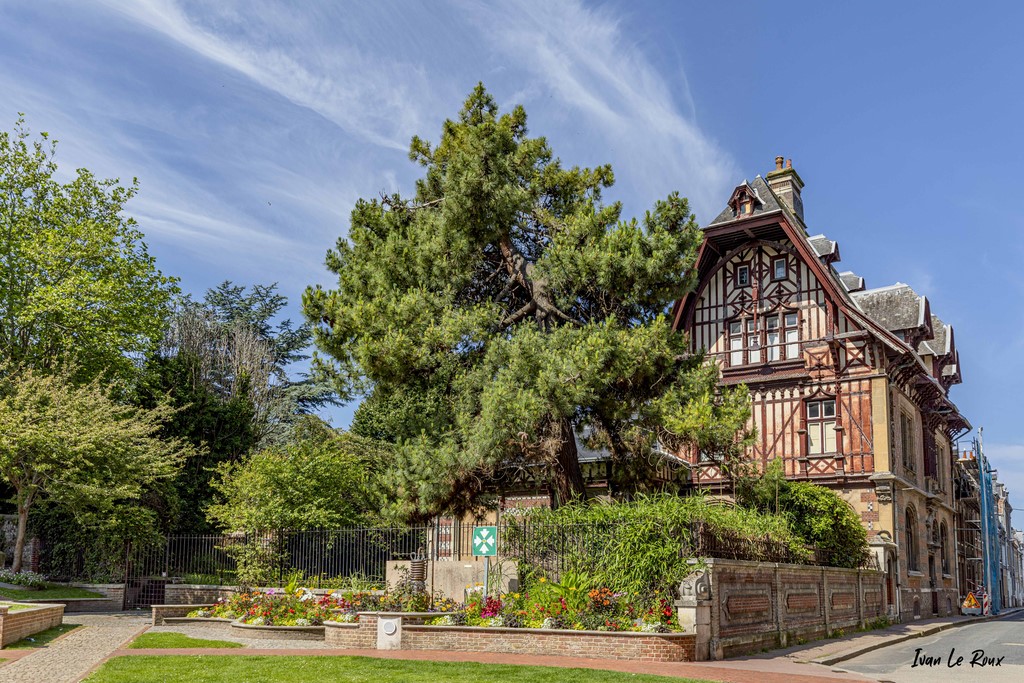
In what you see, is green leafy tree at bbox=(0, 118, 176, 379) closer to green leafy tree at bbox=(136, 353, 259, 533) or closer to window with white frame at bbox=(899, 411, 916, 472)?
green leafy tree at bbox=(136, 353, 259, 533)

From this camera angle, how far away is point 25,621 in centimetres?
1541

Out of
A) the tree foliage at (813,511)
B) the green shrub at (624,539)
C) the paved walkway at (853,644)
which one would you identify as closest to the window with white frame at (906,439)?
the tree foliage at (813,511)

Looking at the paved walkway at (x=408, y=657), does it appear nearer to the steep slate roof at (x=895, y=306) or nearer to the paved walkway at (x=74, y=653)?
the paved walkway at (x=74, y=653)

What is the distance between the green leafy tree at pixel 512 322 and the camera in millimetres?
18188

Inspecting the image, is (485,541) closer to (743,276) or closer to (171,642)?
(171,642)

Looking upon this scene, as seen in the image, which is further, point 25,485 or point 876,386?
point 876,386

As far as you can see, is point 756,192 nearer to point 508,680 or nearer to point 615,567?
point 615,567

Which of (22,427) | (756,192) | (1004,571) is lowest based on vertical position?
(1004,571)

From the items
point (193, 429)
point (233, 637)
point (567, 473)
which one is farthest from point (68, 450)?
point (567, 473)

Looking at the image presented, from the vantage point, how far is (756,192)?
29516 millimetres

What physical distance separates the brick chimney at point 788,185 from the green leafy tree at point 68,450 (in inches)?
868

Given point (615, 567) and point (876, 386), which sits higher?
point (876, 386)

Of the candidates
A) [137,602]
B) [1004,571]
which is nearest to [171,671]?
[137,602]

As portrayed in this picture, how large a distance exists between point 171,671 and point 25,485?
1407 cm
